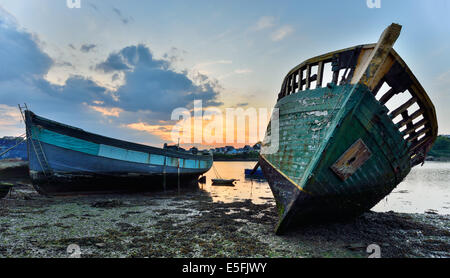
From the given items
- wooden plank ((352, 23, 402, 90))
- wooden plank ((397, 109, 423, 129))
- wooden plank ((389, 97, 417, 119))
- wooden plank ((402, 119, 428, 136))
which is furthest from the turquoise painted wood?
wooden plank ((402, 119, 428, 136))

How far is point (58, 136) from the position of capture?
1319cm

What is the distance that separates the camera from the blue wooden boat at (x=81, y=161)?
42.7 feet

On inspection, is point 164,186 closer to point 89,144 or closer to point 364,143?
point 89,144

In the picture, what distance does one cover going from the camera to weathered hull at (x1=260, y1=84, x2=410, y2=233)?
6.32m

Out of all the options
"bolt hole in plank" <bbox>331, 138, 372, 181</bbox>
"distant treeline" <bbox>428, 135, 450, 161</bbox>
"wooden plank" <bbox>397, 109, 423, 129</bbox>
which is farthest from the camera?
"distant treeline" <bbox>428, 135, 450, 161</bbox>

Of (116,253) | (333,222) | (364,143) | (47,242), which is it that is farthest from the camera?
(333,222)

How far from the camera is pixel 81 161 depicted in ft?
45.0

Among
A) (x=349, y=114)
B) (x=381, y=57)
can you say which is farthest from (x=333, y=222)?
(x=381, y=57)

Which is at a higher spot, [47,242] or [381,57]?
[381,57]

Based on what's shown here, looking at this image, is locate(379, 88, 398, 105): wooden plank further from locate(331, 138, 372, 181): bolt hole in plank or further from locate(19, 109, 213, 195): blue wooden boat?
locate(19, 109, 213, 195): blue wooden boat

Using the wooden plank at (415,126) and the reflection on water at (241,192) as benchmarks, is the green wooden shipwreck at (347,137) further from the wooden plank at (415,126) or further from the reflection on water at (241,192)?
the reflection on water at (241,192)

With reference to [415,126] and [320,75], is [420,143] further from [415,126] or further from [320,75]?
[320,75]

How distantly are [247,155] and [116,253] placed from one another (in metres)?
126

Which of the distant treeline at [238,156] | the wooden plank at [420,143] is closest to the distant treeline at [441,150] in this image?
the distant treeline at [238,156]
